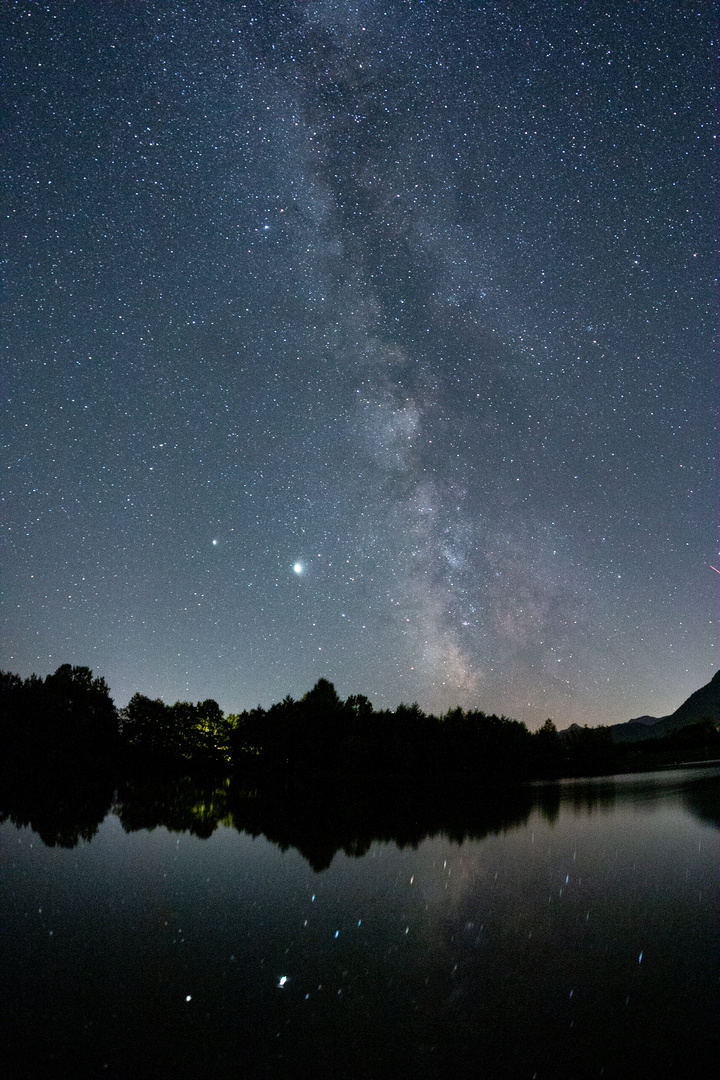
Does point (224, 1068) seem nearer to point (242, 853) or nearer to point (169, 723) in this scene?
point (242, 853)

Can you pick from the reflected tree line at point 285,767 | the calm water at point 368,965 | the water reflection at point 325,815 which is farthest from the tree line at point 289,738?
the calm water at point 368,965

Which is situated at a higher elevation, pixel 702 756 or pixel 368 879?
pixel 368 879

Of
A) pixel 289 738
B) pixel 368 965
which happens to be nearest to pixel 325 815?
pixel 368 965

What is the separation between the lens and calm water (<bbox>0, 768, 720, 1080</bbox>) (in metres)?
5.78

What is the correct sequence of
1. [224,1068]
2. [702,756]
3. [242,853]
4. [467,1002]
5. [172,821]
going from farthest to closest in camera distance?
[702,756]
[172,821]
[242,853]
[467,1002]
[224,1068]

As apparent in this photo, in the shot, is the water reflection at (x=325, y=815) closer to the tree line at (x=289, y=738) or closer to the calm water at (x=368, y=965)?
the calm water at (x=368, y=965)

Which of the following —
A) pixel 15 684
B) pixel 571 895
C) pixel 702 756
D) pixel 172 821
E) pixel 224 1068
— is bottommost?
pixel 702 756

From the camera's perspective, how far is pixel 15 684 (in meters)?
65.4

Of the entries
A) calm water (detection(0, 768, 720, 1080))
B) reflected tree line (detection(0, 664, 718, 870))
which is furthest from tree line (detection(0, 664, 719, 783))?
calm water (detection(0, 768, 720, 1080))

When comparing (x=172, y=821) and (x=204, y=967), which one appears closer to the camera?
(x=204, y=967)

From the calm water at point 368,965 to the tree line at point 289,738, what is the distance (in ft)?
155

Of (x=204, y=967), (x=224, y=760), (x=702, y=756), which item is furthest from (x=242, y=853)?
(x=702, y=756)

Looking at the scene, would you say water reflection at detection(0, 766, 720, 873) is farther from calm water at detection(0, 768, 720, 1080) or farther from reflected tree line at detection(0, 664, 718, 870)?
calm water at detection(0, 768, 720, 1080)

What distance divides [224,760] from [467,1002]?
89.6m
